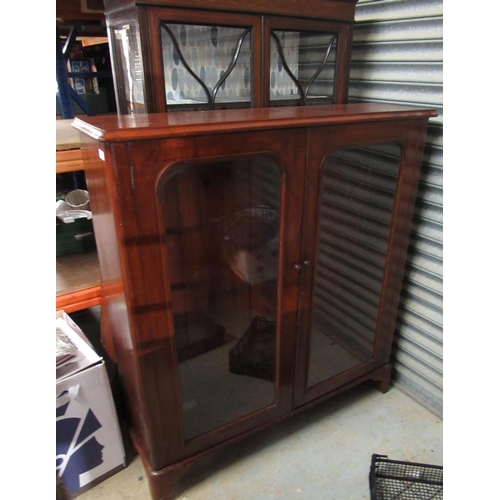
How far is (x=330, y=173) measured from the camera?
1156 millimetres

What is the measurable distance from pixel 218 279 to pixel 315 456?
30.6 inches

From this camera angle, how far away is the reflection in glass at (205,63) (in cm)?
117

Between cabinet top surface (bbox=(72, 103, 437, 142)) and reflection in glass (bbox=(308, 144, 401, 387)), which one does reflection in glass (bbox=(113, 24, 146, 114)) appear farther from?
reflection in glass (bbox=(308, 144, 401, 387))

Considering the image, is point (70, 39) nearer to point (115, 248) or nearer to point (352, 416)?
point (115, 248)

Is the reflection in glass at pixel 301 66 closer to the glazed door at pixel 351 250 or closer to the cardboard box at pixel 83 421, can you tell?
the glazed door at pixel 351 250

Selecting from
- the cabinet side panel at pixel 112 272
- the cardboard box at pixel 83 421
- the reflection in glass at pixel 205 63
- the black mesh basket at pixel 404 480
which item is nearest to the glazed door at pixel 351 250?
the black mesh basket at pixel 404 480

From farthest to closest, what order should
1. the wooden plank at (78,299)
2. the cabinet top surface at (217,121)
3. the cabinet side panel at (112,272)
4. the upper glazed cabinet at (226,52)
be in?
the wooden plank at (78,299)
the upper glazed cabinet at (226,52)
the cabinet side panel at (112,272)
the cabinet top surface at (217,121)

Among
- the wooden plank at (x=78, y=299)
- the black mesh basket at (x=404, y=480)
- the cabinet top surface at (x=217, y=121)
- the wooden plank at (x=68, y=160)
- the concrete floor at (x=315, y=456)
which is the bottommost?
the concrete floor at (x=315, y=456)

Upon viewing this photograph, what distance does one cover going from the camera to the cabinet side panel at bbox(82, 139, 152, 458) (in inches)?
37.1

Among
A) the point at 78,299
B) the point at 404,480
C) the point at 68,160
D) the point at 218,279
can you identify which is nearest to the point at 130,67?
the point at 68,160

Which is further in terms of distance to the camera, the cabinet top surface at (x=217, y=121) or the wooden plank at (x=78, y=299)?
the wooden plank at (x=78, y=299)

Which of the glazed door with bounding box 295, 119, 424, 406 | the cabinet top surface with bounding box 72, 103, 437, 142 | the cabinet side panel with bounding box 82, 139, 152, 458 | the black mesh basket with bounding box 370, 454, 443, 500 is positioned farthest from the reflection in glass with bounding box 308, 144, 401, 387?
the cabinet side panel with bounding box 82, 139, 152, 458
